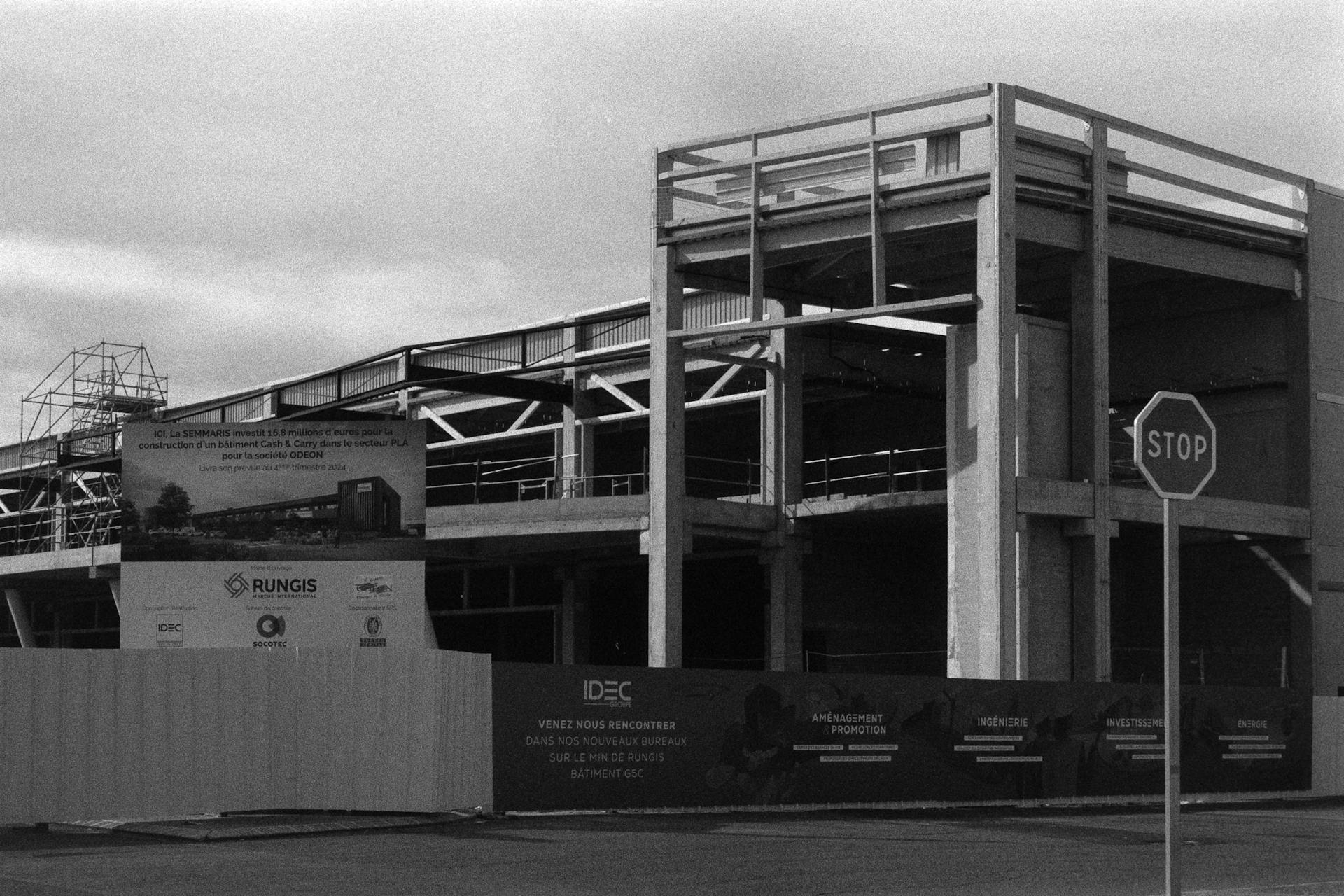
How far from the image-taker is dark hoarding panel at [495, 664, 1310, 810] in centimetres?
2112

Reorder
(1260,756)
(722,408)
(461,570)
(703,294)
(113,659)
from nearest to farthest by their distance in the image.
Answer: (113,659) < (1260,756) < (703,294) < (722,408) < (461,570)

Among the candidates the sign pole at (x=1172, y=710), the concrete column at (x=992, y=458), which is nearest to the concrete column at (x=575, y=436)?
the concrete column at (x=992, y=458)

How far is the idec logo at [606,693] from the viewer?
845 inches

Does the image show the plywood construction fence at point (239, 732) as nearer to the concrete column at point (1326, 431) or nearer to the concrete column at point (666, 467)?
the concrete column at point (666, 467)

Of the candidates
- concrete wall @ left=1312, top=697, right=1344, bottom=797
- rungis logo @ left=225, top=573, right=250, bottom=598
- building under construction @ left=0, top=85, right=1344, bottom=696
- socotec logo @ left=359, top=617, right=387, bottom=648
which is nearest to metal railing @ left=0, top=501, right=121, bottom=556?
building under construction @ left=0, top=85, right=1344, bottom=696

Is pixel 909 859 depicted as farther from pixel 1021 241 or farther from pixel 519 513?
pixel 519 513

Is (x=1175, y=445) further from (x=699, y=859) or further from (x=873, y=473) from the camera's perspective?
(x=873, y=473)

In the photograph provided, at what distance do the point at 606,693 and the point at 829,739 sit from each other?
10.9 ft

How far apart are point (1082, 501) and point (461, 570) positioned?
21980 millimetres

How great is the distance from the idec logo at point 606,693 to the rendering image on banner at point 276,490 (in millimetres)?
8454

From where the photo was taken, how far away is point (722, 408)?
41.5 m

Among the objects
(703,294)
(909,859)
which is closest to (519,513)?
(703,294)

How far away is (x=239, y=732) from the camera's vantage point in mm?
19594

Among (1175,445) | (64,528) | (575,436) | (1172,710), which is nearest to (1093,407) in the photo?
(575,436)
